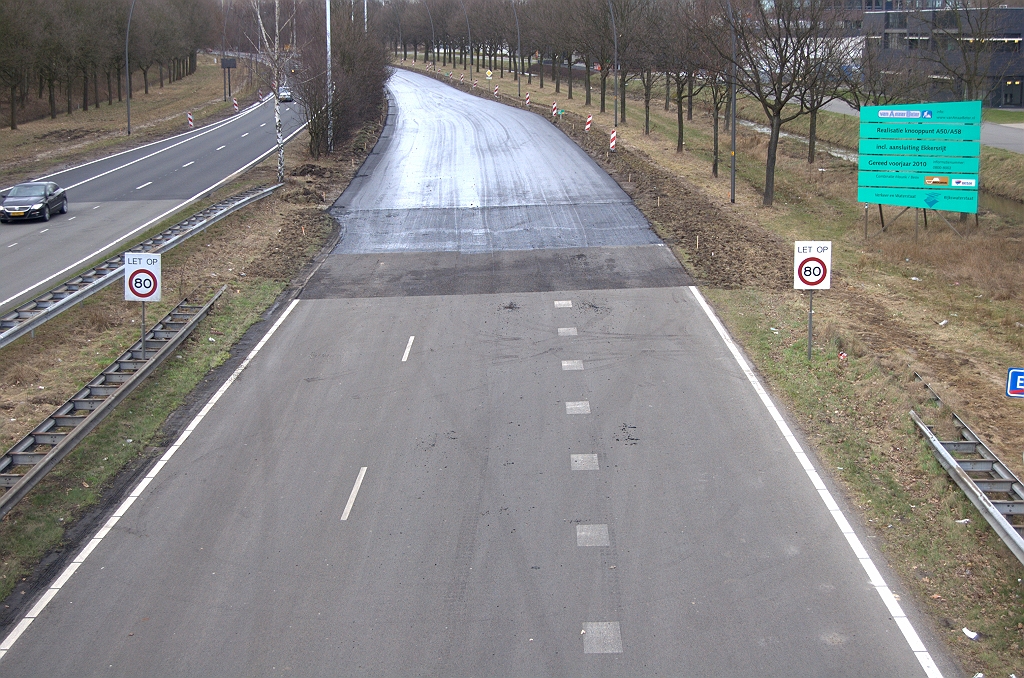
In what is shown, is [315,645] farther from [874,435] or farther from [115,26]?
[115,26]

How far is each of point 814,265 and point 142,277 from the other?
1211 centimetres

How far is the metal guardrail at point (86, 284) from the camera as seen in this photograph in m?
17.7

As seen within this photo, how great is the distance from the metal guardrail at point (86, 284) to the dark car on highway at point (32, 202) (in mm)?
5668

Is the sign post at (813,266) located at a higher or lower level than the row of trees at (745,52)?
lower

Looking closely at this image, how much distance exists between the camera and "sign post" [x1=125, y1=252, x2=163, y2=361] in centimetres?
1642

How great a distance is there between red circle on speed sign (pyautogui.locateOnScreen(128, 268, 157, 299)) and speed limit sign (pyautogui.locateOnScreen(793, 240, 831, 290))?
38.0 feet

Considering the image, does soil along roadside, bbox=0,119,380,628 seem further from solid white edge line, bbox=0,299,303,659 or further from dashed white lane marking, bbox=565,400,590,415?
dashed white lane marking, bbox=565,400,590,415

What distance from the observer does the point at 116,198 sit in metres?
34.6

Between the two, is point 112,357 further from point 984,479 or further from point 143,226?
point 984,479

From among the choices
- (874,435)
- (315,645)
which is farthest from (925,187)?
(315,645)

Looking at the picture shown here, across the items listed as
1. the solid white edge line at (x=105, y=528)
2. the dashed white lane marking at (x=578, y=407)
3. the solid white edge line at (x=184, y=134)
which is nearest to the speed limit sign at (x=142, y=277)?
the solid white edge line at (x=105, y=528)

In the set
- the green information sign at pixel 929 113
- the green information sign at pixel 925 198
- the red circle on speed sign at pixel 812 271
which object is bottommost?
the red circle on speed sign at pixel 812 271

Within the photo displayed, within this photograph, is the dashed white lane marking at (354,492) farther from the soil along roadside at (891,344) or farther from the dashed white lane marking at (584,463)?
the soil along roadside at (891,344)

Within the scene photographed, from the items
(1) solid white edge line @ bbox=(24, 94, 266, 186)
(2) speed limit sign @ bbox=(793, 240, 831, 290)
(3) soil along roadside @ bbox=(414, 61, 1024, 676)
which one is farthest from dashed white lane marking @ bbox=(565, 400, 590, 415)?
(1) solid white edge line @ bbox=(24, 94, 266, 186)
